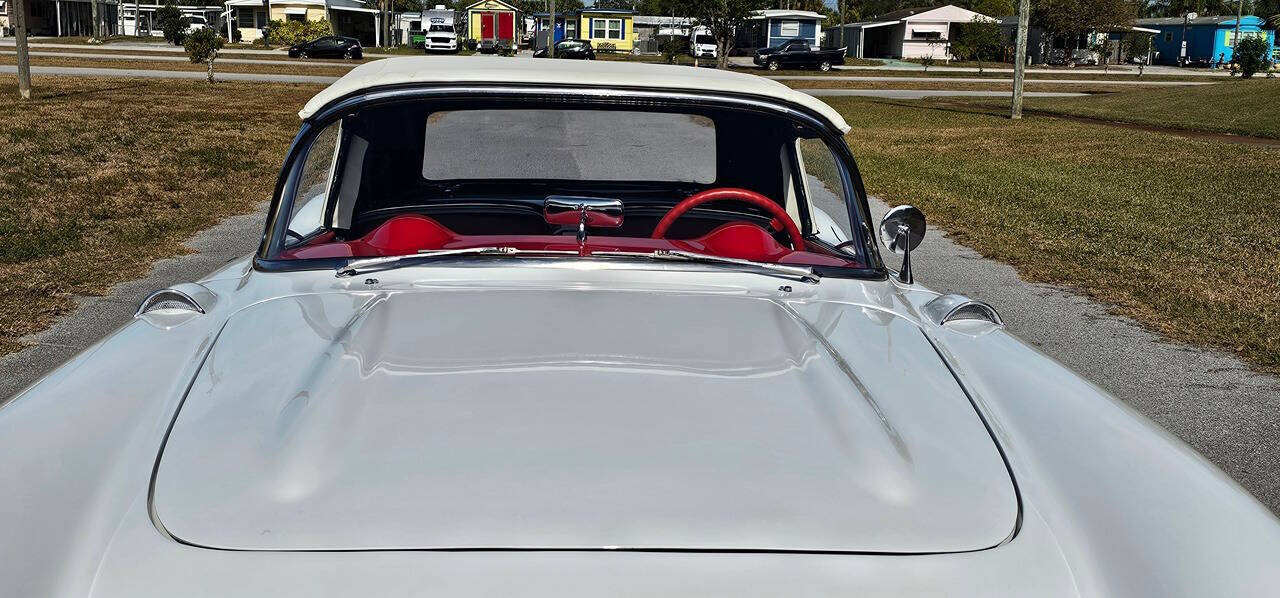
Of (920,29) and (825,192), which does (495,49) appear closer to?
(920,29)

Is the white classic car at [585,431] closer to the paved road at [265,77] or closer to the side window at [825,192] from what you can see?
the side window at [825,192]

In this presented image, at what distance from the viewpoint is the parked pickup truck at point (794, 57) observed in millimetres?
45094

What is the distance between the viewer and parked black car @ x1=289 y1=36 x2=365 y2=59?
47469mm

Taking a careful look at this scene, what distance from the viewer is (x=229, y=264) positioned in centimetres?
302

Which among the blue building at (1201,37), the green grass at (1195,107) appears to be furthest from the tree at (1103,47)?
the green grass at (1195,107)

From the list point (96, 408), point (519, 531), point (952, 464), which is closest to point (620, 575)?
point (519, 531)

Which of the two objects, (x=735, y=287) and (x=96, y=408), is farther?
(x=735, y=287)

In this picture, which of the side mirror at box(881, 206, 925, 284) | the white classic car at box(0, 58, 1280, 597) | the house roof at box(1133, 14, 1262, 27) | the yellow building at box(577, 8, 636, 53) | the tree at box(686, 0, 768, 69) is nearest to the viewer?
the white classic car at box(0, 58, 1280, 597)

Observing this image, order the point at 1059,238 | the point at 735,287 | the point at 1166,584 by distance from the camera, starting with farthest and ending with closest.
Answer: the point at 1059,238 < the point at 735,287 < the point at 1166,584

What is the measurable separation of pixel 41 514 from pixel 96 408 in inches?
14.8

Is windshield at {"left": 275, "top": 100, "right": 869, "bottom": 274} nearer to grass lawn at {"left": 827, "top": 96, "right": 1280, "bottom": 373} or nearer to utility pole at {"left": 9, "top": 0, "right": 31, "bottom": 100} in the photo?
grass lawn at {"left": 827, "top": 96, "right": 1280, "bottom": 373}

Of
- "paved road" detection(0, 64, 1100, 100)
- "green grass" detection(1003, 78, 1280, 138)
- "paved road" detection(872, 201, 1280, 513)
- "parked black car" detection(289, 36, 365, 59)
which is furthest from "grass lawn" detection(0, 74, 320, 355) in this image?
"parked black car" detection(289, 36, 365, 59)

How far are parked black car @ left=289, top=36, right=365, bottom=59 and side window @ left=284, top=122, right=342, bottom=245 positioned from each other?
4708cm

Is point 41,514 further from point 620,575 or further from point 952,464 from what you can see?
point 952,464
